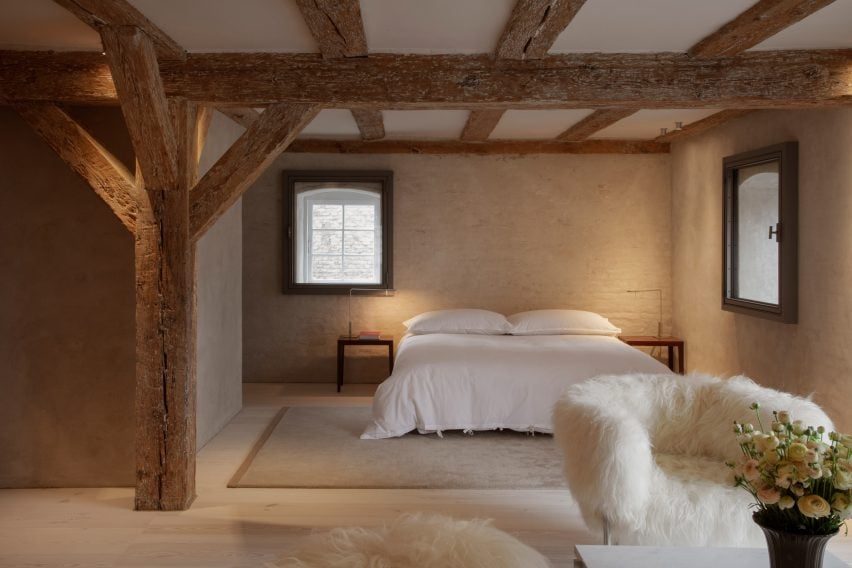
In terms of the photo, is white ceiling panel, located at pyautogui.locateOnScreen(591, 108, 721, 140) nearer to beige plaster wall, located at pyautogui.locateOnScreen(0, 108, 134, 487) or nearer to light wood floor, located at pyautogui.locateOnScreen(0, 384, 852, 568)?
light wood floor, located at pyautogui.locateOnScreen(0, 384, 852, 568)

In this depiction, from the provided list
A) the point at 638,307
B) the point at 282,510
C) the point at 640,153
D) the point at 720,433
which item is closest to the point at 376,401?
the point at 282,510

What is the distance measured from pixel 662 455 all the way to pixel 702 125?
3745 mm

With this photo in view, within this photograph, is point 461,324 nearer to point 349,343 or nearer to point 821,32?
point 349,343

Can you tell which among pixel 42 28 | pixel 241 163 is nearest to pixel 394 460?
pixel 241 163

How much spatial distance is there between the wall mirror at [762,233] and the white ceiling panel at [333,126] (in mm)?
2942

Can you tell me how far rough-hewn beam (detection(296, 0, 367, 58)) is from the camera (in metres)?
3.19

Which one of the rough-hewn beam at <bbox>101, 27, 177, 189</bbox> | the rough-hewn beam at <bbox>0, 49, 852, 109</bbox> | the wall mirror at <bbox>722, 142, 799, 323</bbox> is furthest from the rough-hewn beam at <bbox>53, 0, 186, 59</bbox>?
the wall mirror at <bbox>722, 142, 799, 323</bbox>

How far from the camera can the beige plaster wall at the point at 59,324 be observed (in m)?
4.30

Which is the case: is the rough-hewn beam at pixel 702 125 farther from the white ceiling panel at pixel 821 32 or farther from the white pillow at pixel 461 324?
the white pillow at pixel 461 324

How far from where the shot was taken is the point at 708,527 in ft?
9.60

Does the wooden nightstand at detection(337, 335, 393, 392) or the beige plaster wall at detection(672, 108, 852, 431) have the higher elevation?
the beige plaster wall at detection(672, 108, 852, 431)

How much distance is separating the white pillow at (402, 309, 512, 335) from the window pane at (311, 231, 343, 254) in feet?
4.08

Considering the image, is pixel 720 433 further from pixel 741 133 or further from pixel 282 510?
pixel 741 133

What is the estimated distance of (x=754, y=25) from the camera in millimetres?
3486
